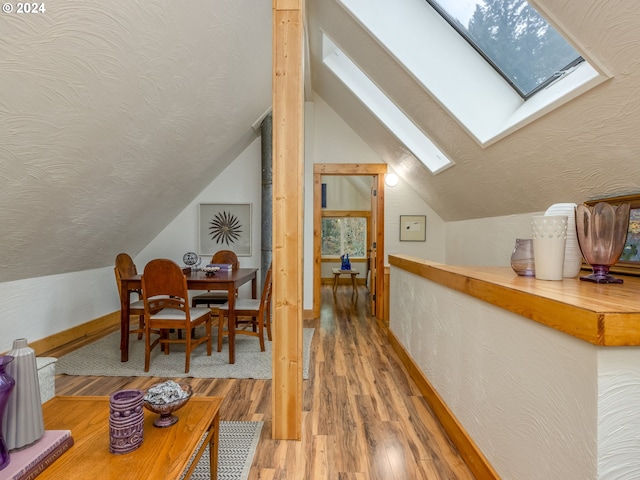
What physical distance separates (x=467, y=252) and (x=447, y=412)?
2394mm

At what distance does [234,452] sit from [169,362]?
5.05 ft

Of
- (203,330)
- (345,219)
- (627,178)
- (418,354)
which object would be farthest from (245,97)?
(345,219)

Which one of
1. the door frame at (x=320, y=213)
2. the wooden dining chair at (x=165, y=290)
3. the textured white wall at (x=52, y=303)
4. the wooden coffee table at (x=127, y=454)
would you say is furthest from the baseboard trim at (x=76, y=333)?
the door frame at (x=320, y=213)

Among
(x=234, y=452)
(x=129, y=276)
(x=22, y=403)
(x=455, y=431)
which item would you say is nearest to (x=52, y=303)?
(x=129, y=276)

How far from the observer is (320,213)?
15.5ft

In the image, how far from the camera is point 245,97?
3.61 metres

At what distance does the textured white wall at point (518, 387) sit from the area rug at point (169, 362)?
4.31 ft

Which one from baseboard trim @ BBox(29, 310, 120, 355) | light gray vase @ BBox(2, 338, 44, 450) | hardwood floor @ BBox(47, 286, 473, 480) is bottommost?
hardwood floor @ BBox(47, 286, 473, 480)

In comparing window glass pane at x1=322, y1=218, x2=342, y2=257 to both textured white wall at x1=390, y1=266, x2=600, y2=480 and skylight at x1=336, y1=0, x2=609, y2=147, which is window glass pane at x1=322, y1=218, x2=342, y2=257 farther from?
textured white wall at x1=390, y1=266, x2=600, y2=480

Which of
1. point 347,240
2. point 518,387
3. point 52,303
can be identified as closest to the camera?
point 518,387

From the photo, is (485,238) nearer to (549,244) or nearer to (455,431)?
(455,431)

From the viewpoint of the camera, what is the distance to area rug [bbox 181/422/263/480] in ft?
5.30

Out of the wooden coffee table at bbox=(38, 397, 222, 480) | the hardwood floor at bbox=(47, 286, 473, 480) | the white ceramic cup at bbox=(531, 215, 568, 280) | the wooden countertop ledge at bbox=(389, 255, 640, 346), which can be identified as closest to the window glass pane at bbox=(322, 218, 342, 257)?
the hardwood floor at bbox=(47, 286, 473, 480)

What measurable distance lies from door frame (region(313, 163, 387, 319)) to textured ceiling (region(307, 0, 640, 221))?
22.7 inches
